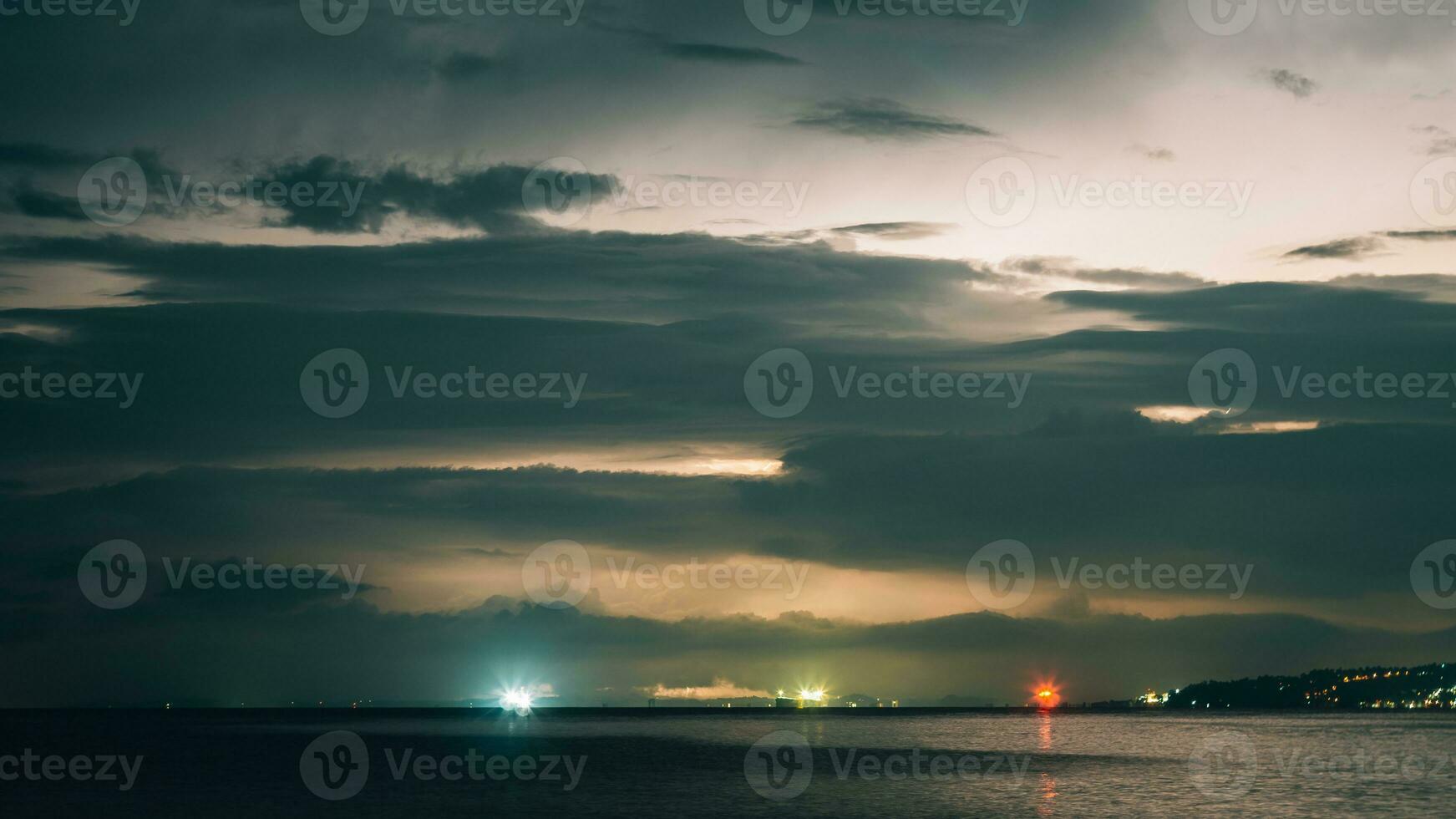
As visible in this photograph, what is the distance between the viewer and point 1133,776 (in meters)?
137

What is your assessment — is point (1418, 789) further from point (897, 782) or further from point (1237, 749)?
point (1237, 749)

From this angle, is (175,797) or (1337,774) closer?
(175,797)

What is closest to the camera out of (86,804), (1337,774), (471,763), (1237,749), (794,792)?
(86,804)

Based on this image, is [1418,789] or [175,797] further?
[1418,789]

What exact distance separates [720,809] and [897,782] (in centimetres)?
3313

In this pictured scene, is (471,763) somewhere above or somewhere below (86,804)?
above

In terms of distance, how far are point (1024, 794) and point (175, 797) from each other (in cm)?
7297

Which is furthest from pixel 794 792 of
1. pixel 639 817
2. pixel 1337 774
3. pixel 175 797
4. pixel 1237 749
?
pixel 1237 749

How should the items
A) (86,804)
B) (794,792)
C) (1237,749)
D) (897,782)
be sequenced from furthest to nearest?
(1237,749), (897,782), (794,792), (86,804)

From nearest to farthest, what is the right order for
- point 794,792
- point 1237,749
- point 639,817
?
point 639,817 → point 794,792 → point 1237,749

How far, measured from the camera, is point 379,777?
131 meters

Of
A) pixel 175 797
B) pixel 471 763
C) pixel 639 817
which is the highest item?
pixel 471 763

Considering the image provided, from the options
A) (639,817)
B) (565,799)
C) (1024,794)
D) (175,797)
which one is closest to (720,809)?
(639,817)

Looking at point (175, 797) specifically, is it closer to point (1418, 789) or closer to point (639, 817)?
point (639, 817)
